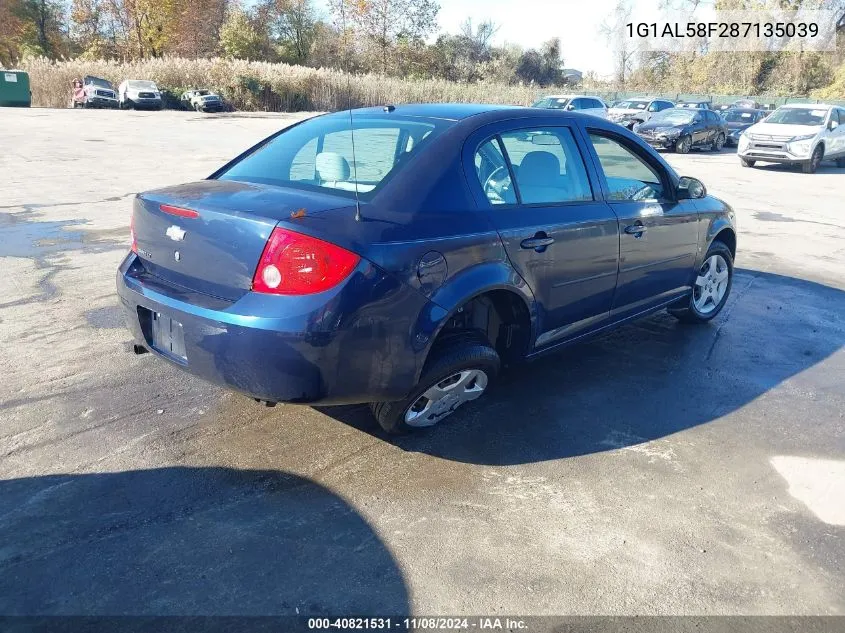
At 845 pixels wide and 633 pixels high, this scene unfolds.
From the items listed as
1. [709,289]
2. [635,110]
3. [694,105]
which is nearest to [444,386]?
[709,289]

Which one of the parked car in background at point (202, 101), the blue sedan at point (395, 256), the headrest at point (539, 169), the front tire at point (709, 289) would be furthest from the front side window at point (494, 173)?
the parked car in background at point (202, 101)

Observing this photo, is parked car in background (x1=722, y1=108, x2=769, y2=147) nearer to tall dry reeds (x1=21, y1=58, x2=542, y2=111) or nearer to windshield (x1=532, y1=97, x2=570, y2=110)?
windshield (x1=532, y1=97, x2=570, y2=110)

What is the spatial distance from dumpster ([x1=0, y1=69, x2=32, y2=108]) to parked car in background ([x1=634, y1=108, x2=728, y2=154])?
31782mm

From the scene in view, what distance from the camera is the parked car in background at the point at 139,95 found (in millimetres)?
38219

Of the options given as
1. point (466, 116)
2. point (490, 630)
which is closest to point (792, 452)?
point (490, 630)

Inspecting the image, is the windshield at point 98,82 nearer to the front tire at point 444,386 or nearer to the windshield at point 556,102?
the windshield at point 556,102

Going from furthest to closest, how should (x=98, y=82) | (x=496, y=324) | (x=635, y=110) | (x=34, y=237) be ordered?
(x=98, y=82) → (x=635, y=110) → (x=34, y=237) → (x=496, y=324)

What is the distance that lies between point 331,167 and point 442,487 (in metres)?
1.75

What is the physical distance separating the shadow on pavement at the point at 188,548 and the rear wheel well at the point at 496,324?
1.11m

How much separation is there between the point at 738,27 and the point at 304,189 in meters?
64.0

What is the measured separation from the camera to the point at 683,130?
23.3 m

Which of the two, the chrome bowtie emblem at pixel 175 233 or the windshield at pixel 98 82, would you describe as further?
the windshield at pixel 98 82

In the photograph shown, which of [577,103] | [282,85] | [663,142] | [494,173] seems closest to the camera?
[494,173]

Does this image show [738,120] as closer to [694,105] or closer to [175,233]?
[694,105]
